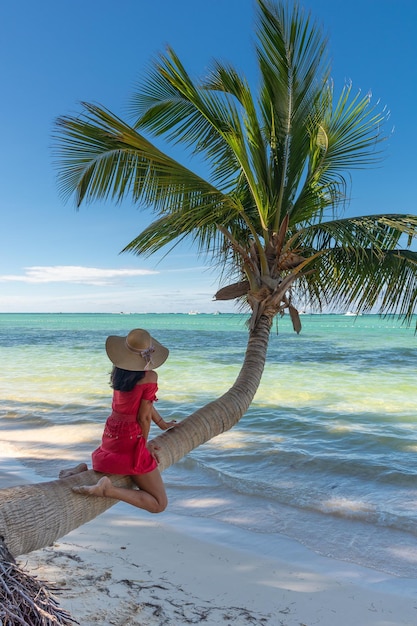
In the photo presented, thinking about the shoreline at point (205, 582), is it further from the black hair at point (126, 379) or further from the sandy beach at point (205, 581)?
the black hair at point (126, 379)

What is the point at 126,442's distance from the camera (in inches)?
123

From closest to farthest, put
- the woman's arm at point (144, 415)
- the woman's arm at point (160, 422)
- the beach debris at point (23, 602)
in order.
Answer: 1. the beach debris at point (23, 602)
2. the woman's arm at point (144, 415)
3. the woman's arm at point (160, 422)

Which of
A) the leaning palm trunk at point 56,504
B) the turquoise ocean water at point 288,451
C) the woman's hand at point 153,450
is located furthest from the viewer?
the turquoise ocean water at point 288,451

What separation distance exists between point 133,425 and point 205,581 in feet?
6.74

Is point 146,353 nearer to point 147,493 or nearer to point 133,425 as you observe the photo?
point 133,425

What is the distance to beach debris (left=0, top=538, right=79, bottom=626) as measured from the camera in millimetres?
1862

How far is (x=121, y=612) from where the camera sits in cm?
365

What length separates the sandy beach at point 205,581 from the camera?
3.77 m

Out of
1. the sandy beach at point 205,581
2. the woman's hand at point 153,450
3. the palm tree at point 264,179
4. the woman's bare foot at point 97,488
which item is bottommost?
the sandy beach at point 205,581

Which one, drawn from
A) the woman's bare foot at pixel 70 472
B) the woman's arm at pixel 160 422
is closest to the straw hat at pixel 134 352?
the woman's arm at pixel 160 422

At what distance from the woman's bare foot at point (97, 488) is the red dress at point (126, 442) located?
24 cm

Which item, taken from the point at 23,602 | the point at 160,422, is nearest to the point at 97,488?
the point at 23,602

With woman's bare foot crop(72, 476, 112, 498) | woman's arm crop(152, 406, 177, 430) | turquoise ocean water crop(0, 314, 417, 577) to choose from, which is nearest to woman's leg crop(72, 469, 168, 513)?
woman's bare foot crop(72, 476, 112, 498)

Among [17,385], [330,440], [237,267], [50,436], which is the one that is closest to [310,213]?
[237,267]
